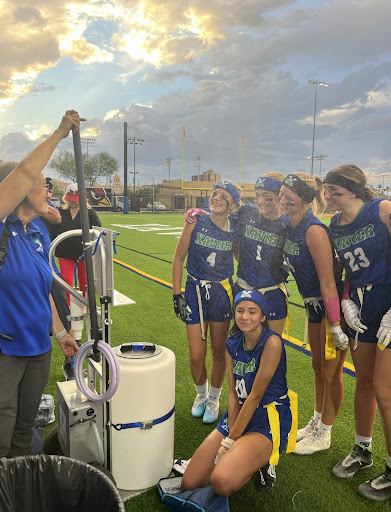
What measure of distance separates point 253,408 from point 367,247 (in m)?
1.15

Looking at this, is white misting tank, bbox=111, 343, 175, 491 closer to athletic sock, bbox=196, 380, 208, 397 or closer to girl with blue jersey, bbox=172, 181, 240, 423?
girl with blue jersey, bbox=172, 181, 240, 423

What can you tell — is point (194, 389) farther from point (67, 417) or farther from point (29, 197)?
point (29, 197)

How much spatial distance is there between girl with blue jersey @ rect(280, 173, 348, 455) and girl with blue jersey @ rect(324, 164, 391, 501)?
0.33ft

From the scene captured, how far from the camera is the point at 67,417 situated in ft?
7.51

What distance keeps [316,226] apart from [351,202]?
0.82ft

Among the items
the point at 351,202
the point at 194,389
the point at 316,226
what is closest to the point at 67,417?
the point at 194,389

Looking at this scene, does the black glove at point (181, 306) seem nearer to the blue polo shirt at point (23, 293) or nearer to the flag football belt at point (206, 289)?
the flag football belt at point (206, 289)

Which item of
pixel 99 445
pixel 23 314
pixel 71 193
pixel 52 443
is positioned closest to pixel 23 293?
pixel 23 314

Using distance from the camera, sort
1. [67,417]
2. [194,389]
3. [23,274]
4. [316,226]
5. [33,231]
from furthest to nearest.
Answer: [194,389] < [316,226] < [67,417] < [33,231] < [23,274]

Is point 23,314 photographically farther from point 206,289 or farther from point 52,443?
point 206,289

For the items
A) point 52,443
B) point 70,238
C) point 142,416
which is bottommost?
point 52,443

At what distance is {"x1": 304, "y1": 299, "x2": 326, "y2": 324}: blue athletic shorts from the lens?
268 centimetres

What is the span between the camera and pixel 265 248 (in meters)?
2.90

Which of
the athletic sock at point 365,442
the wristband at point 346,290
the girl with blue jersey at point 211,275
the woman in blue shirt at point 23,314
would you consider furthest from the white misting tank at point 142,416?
the athletic sock at point 365,442
